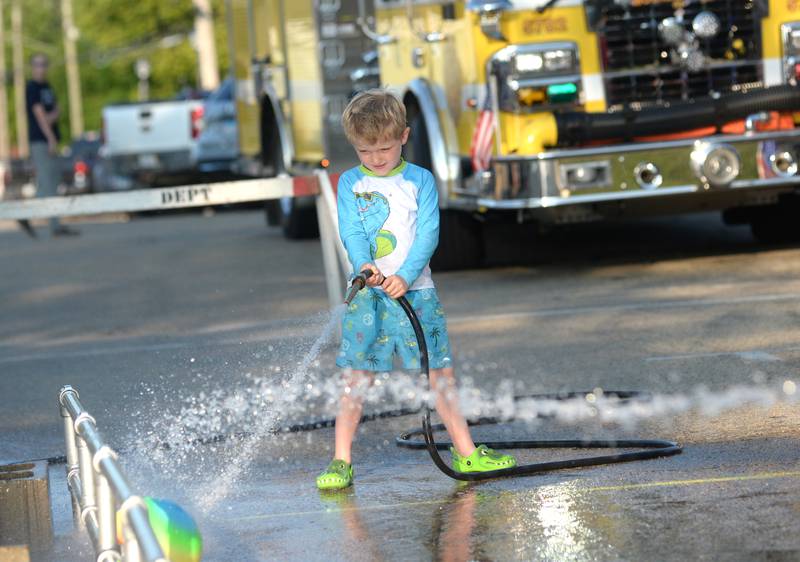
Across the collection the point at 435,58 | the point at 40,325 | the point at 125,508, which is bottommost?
the point at 40,325

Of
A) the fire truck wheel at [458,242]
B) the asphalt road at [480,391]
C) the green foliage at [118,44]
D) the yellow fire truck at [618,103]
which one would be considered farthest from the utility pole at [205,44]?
the yellow fire truck at [618,103]

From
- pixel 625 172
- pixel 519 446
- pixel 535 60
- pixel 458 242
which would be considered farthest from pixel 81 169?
pixel 519 446

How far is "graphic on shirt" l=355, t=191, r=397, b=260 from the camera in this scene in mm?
5641

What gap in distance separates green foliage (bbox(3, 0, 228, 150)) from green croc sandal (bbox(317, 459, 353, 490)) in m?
54.2

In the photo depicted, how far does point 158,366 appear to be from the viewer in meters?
8.80

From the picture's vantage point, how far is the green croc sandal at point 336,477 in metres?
5.57

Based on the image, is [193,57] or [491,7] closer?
[491,7]

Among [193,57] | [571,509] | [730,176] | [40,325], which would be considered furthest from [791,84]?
[193,57]

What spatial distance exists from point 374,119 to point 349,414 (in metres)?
1.01

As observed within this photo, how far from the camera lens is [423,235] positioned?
18.3ft

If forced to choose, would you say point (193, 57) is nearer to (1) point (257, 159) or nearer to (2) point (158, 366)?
(1) point (257, 159)

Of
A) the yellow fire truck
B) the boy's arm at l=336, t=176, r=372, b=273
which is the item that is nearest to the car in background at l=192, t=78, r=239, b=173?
the yellow fire truck

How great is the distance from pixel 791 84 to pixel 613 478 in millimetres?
5714

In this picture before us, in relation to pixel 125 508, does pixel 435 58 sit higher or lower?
higher
